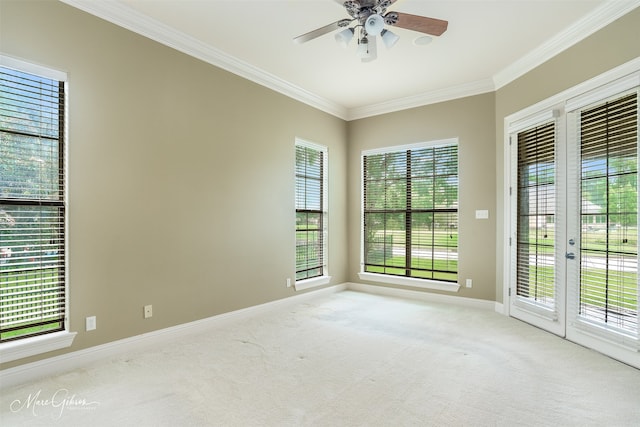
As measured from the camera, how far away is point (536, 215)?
3789 mm

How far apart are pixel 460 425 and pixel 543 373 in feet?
3.74

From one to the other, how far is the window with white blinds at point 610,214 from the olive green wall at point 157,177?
10.9 feet

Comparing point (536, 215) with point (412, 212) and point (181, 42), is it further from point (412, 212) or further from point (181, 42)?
point (181, 42)

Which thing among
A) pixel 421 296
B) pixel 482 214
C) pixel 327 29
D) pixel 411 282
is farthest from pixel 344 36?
pixel 421 296

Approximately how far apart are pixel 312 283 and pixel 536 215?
9.90 feet

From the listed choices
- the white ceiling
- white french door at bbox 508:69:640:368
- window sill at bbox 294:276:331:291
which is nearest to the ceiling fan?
the white ceiling

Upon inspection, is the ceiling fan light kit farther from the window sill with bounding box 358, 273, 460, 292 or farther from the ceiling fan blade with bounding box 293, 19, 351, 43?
the window sill with bounding box 358, 273, 460, 292

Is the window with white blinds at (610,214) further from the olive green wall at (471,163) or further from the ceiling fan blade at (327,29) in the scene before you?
the ceiling fan blade at (327,29)

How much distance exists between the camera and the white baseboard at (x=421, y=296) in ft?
15.0

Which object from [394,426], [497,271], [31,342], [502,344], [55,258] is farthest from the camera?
[497,271]

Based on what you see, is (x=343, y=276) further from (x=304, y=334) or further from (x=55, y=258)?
(x=55, y=258)

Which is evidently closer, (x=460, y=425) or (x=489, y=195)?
(x=460, y=425)

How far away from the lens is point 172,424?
1.98m

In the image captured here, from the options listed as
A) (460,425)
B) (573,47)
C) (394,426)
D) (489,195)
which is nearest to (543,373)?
(460,425)
